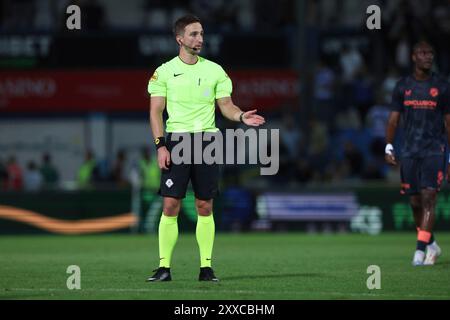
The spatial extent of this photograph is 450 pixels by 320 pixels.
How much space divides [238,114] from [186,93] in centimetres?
57

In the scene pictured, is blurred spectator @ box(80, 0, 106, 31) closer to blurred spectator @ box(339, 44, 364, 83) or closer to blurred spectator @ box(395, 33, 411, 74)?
blurred spectator @ box(339, 44, 364, 83)

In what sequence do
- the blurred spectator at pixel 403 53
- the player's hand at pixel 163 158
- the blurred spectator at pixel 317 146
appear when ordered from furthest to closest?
the blurred spectator at pixel 403 53, the blurred spectator at pixel 317 146, the player's hand at pixel 163 158

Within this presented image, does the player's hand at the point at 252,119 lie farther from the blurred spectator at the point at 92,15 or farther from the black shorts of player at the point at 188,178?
the blurred spectator at the point at 92,15

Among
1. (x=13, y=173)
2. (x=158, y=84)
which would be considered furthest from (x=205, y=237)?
(x=13, y=173)

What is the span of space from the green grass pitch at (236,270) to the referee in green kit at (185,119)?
470mm

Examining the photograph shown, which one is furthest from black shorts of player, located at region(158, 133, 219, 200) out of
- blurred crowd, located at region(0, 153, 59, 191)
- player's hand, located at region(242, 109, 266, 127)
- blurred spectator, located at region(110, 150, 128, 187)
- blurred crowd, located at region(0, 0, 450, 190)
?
blurred crowd, located at region(0, 153, 59, 191)

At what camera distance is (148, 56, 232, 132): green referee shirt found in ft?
41.0

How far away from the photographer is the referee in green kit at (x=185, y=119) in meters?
12.4

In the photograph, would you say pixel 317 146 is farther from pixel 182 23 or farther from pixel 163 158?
pixel 163 158

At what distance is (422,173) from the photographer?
1502cm

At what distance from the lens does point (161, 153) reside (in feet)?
40.4

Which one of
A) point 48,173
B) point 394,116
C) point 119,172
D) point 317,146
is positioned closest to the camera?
point 394,116

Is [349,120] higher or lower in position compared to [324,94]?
lower

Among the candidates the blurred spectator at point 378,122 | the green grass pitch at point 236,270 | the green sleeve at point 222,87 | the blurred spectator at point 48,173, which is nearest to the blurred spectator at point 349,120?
the blurred spectator at point 378,122
